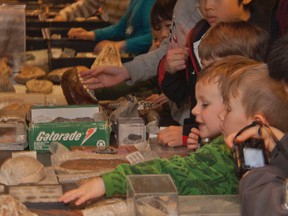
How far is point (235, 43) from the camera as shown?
10.2 feet

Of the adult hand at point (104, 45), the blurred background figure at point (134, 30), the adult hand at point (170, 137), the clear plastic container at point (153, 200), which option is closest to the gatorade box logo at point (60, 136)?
the adult hand at point (170, 137)

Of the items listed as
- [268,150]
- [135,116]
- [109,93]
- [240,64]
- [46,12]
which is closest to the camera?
[268,150]

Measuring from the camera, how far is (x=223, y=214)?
2109 mm

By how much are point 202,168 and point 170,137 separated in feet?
2.58

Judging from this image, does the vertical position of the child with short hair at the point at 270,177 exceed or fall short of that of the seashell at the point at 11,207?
it exceeds it

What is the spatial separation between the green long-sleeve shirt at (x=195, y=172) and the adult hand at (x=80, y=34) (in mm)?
3617

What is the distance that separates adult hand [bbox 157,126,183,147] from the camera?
3.31 meters

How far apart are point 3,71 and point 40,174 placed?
2085 millimetres

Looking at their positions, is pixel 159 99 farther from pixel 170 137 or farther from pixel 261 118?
pixel 261 118

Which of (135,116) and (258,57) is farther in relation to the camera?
(135,116)

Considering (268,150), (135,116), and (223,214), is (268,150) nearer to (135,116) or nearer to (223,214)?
(223,214)

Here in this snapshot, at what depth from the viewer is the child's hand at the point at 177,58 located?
145 inches

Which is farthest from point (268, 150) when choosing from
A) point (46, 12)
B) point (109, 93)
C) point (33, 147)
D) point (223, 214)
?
point (46, 12)

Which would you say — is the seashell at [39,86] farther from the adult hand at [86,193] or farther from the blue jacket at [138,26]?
the adult hand at [86,193]
